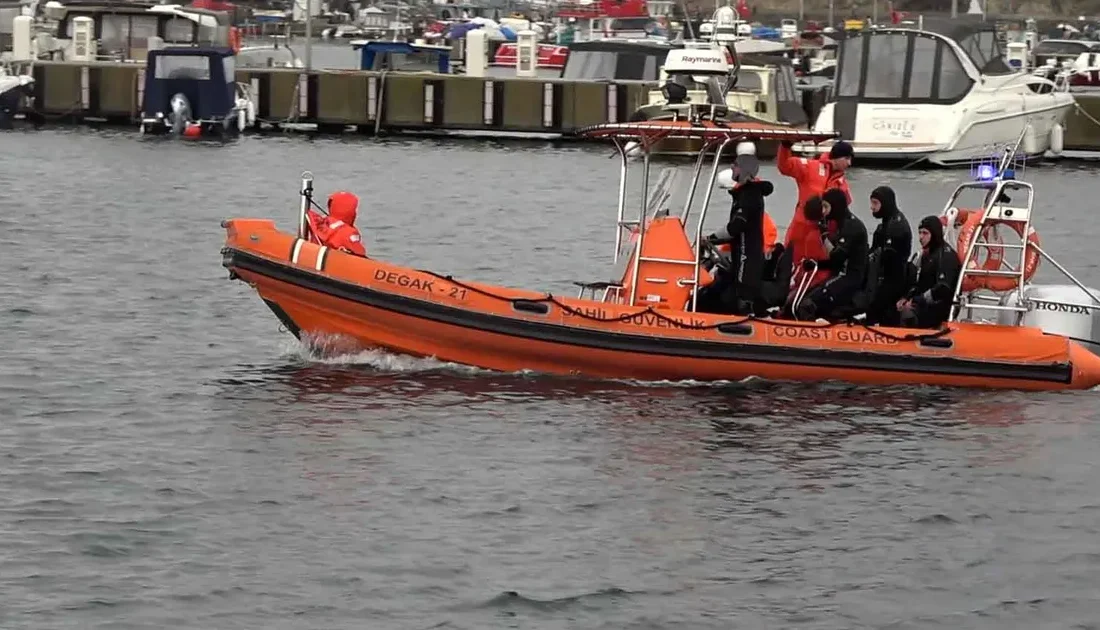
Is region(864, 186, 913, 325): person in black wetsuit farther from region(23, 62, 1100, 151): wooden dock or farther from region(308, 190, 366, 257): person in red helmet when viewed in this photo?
region(23, 62, 1100, 151): wooden dock

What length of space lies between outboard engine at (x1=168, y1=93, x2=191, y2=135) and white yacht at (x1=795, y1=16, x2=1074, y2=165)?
1190 cm

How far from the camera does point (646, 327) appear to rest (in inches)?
575

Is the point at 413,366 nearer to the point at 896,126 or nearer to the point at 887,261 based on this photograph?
the point at 887,261

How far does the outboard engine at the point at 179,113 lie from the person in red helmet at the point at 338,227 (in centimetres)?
2312

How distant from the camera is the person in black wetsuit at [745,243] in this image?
48.5ft

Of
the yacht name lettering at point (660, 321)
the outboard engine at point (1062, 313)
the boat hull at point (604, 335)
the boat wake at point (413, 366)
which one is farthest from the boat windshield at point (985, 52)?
the yacht name lettering at point (660, 321)

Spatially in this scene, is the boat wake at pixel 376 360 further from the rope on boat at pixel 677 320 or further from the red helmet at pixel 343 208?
the red helmet at pixel 343 208

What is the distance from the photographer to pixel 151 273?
2141cm

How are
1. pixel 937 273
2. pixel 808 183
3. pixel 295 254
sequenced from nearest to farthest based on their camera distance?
pixel 295 254 → pixel 937 273 → pixel 808 183

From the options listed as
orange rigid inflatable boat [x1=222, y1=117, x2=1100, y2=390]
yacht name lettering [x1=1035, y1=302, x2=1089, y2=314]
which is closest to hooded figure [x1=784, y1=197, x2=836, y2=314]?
orange rigid inflatable boat [x1=222, y1=117, x2=1100, y2=390]

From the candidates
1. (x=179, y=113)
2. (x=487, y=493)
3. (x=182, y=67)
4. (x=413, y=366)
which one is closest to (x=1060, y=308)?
(x=413, y=366)

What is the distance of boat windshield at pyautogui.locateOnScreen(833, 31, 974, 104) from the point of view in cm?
3316

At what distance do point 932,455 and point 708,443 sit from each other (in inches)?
57.7

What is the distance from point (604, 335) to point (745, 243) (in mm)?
1240
